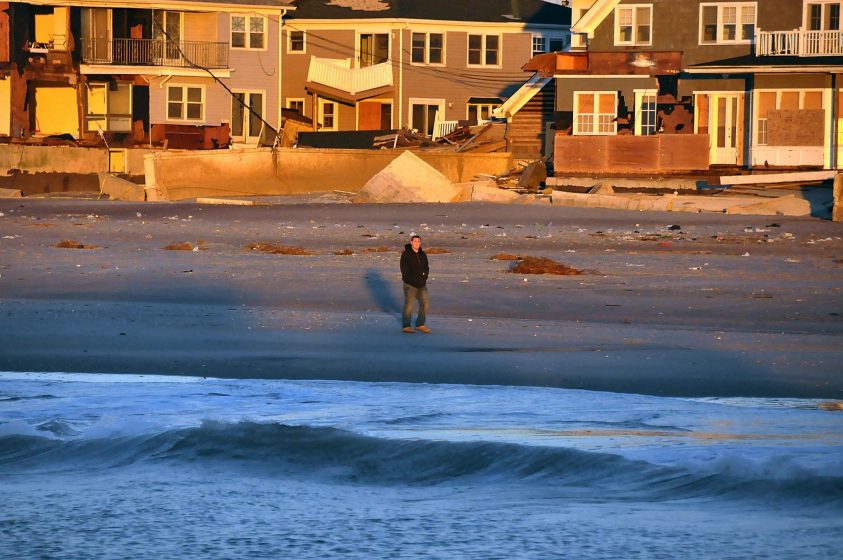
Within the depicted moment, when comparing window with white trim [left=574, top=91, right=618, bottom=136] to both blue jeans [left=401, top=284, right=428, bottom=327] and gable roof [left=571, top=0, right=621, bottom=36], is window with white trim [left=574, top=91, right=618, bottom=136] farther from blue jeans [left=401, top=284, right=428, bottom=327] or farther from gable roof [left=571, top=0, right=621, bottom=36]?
blue jeans [left=401, top=284, right=428, bottom=327]

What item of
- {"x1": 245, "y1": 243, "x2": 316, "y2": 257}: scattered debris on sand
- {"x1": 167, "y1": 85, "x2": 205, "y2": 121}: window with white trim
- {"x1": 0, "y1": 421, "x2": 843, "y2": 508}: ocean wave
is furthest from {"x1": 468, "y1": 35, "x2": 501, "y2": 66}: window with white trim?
{"x1": 0, "y1": 421, "x2": 843, "y2": 508}: ocean wave

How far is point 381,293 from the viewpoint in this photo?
61.3 feet

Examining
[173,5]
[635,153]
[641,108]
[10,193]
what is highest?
[173,5]

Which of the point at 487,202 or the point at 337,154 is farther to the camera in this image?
the point at 337,154

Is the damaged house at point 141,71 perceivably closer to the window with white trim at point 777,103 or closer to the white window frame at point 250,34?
the white window frame at point 250,34

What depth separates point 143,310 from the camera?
16594 millimetres

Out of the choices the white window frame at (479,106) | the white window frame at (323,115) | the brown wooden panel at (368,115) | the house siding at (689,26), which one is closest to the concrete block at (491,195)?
the house siding at (689,26)

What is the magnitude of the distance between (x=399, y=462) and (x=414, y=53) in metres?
48.9

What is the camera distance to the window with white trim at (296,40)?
57.0 metres

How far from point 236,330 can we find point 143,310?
6.02 ft

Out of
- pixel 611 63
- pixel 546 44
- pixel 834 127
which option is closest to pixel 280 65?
pixel 546 44

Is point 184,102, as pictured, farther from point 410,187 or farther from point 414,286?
point 414,286

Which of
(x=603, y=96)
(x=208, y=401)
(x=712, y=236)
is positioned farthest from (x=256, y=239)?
(x=603, y=96)

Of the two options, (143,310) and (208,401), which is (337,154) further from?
(208,401)
